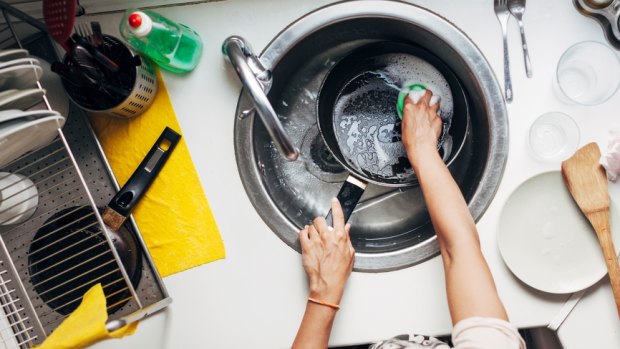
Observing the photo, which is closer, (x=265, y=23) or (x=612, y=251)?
(x=612, y=251)

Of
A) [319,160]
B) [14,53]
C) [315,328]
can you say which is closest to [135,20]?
[14,53]

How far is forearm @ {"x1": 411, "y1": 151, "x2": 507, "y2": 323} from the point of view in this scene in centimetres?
79

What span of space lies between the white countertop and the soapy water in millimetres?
188

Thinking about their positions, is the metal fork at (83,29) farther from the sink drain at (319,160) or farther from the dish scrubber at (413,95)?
the dish scrubber at (413,95)

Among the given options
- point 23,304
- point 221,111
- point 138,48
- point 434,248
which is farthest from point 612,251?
point 23,304

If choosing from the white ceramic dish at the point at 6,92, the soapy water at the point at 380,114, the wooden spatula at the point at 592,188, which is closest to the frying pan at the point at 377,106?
the soapy water at the point at 380,114

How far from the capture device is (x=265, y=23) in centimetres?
93

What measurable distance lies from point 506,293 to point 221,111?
0.65 meters

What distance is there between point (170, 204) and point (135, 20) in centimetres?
35

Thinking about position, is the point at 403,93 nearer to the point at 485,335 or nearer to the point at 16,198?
the point at 485,335

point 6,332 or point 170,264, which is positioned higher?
point 170,264

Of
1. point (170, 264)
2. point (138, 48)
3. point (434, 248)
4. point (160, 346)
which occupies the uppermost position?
point (138, 48)

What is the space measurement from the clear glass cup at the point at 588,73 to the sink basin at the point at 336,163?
0.13 m

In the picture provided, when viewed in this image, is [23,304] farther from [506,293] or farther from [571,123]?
[571,123]
